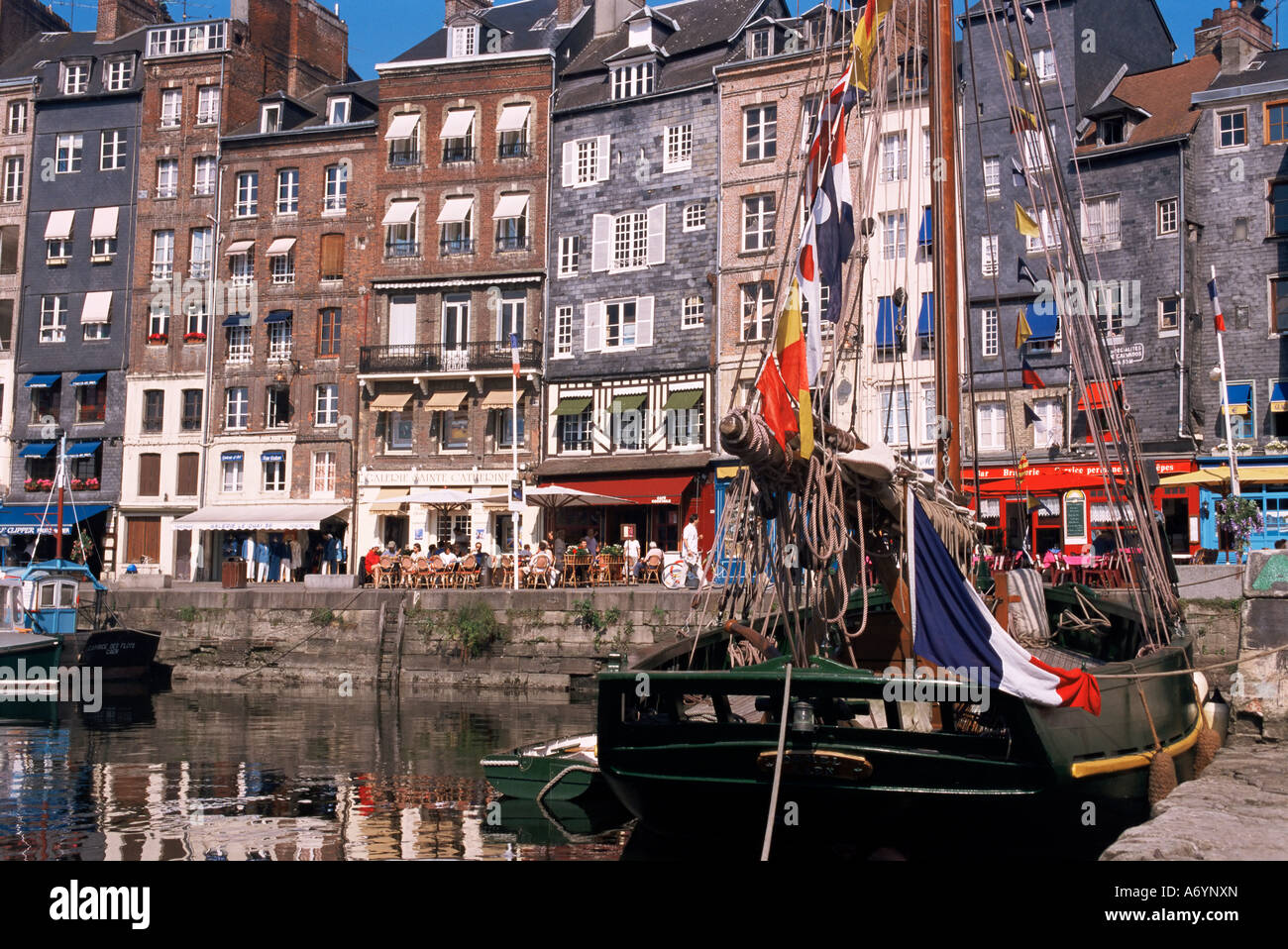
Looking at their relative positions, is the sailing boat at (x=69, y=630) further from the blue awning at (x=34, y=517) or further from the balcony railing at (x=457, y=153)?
the balcony railing at (x=457, y=153)

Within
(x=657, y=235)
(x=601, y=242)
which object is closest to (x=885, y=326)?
(x=657, y=235)

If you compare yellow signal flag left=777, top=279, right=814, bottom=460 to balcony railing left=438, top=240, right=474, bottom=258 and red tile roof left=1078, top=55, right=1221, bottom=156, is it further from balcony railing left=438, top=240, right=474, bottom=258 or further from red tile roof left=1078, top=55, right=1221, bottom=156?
balcony railing left=438, top=240, right=474, bottom=258

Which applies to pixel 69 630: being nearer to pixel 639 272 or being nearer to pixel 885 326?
pixel 639 272

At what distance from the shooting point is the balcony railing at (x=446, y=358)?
46094mm

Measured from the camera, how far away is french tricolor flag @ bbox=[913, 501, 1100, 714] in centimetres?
1068

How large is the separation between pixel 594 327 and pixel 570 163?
5.90 metres

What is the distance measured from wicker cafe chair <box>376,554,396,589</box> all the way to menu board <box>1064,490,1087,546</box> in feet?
60.6

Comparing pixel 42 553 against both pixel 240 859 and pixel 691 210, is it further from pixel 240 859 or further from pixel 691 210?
pixel 240 859

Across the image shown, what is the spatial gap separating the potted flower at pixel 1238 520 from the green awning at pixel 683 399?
57.2 feet

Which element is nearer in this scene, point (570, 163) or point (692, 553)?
point (692, 553)

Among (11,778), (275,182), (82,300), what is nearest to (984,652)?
(11,778)

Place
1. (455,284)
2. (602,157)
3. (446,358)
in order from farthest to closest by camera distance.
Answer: (455,284)
(446,358)
(602,157)

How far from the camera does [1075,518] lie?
37.8 m
